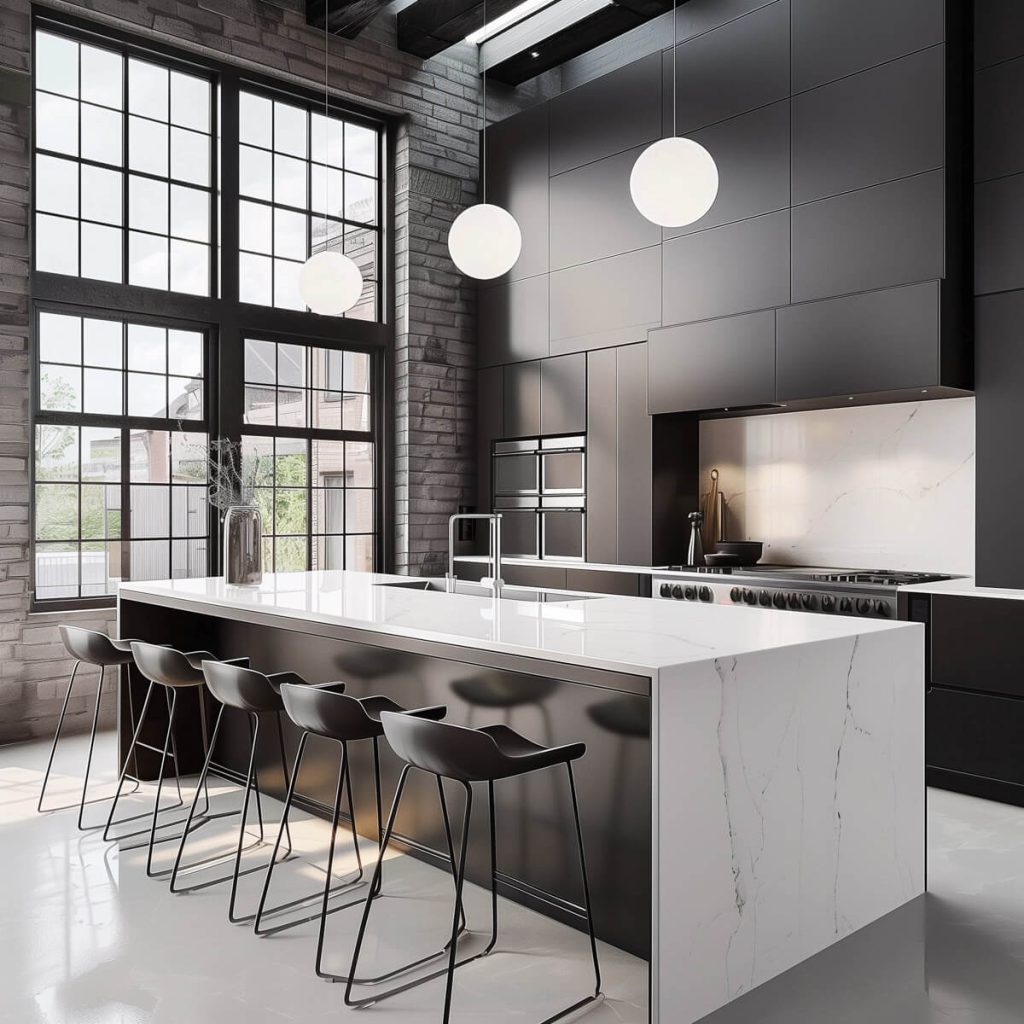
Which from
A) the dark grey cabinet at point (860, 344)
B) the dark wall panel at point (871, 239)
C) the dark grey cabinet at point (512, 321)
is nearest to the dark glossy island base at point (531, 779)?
the dark grey cabinet at point (860, 344)

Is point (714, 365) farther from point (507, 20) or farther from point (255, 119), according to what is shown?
point (255, 119)

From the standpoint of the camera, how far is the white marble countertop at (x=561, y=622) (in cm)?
231

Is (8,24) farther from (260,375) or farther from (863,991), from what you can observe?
(863,991)

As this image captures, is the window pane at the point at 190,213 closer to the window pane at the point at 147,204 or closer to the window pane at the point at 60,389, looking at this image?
the window pane at the point at 147,204

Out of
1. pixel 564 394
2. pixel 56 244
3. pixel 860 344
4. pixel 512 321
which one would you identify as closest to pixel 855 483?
pixel 860 344

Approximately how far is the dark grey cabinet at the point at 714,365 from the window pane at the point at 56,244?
10.5 ft

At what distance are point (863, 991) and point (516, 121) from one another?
5670 mm

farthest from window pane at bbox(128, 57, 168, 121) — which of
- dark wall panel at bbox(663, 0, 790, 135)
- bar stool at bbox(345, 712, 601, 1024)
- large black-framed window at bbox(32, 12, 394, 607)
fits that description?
bar stool at bbox(345, 712, 601, 1024)

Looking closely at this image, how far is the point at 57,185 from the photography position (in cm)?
520

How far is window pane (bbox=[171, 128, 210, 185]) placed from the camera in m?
5.64

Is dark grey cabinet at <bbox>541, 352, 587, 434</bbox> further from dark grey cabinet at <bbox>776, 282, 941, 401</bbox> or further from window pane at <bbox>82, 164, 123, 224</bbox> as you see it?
window pane at <bbox>82, 164, 123, 224</bbox>

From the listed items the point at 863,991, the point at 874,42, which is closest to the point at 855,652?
the point at 863,991

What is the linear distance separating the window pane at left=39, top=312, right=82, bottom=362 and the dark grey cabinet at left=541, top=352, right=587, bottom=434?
9.03ft

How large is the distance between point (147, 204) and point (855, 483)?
4232 millimetres
